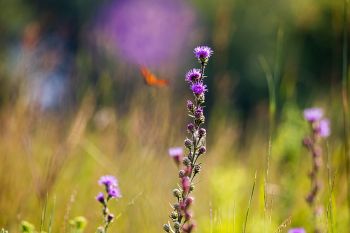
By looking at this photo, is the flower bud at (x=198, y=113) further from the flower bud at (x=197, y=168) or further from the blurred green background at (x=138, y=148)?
the blurred green background at (x=138, y=148)

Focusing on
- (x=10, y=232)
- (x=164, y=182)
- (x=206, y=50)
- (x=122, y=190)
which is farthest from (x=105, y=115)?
(x=206, y=50)

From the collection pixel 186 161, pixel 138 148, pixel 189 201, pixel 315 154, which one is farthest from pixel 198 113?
pixel 138 148

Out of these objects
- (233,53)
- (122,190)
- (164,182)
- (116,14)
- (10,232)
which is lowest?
(10,232)

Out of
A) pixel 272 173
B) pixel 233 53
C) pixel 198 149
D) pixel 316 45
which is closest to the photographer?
pixel 198 149

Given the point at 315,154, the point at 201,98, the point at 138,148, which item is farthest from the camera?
the point at 138,148

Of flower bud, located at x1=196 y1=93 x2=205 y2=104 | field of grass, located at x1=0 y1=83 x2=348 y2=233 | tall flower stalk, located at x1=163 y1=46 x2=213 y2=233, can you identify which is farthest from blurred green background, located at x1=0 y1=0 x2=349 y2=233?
flower bud, located at x1=196 y1=93 x2=205 y2=104

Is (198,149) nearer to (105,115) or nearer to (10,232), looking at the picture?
(10,232)

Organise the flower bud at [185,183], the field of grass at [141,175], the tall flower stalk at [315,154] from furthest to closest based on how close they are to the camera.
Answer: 1. the field of grass at [141,175]
2. the tall flower stalk at [315,154]
3. the flower bud at [185,183]

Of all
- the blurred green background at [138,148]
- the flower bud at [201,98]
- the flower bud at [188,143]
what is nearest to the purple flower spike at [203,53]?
the flower bud at [201,98]

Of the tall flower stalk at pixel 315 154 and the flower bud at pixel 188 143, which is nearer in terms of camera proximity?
the flower bud at pixel 188 143

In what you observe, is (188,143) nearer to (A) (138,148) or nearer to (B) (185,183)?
(B) (185,183)

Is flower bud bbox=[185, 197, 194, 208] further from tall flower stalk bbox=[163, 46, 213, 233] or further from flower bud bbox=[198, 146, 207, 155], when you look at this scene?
flower bud bbox=[198, 146, 207, 155]
